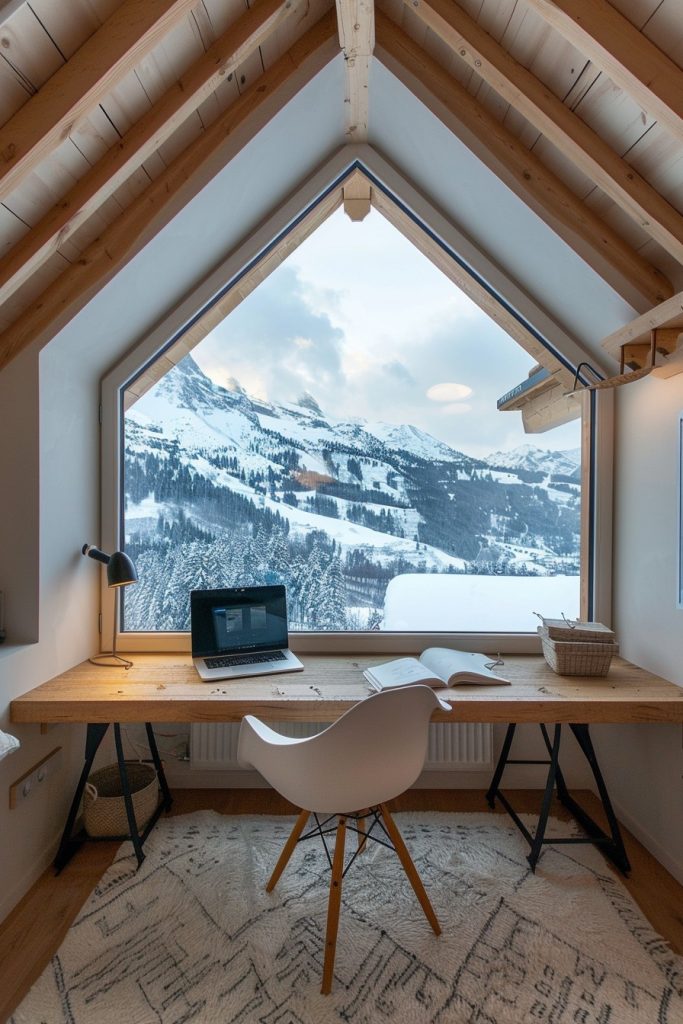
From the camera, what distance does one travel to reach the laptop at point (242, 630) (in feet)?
7.80

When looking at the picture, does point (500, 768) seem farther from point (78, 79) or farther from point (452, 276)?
point (78, 79)

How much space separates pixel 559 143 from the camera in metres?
1.91

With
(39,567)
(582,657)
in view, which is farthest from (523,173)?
(39,567)

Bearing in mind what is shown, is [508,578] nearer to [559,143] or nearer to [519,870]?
[519,870]

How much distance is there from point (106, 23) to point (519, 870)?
2954 mm

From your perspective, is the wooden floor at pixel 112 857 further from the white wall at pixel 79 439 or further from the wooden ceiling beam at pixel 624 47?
the wooden ceiling beam at pixel 624 47

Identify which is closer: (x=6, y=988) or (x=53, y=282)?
(x=6, y=988)

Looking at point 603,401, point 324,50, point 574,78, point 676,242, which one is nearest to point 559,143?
point 574,78

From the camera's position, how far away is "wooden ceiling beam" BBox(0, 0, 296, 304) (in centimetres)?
174

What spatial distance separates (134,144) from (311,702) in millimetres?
1925

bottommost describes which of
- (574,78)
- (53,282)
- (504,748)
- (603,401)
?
(504,748)

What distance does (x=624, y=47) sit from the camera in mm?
1476

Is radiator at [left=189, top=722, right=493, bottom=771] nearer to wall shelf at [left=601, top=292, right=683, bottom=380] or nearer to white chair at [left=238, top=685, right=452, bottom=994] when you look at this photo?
white chair at [left=238, top=685, right=452, bottom=994]

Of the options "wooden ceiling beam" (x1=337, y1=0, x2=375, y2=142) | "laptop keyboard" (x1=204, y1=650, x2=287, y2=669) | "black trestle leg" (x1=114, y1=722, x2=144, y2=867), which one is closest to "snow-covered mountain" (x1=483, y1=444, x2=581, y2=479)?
"laptop keyboard" (x1=204, y1=650, x2=287, y2=669)
